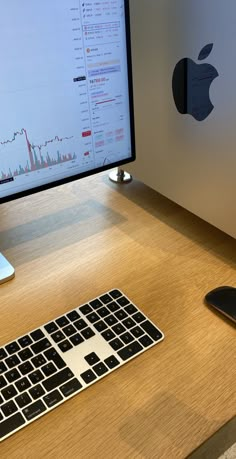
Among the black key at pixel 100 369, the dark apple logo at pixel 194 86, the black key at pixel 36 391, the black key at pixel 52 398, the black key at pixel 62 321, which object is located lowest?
the black key at pixel 52 398

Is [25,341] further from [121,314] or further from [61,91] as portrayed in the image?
[61,91]

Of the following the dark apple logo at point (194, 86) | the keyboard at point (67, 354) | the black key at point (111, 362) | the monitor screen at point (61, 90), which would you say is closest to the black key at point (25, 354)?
the keyboard at point (67, 354)

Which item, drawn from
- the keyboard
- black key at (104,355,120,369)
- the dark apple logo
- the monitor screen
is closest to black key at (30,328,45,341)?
the keyboard

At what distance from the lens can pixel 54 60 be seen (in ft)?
2.15

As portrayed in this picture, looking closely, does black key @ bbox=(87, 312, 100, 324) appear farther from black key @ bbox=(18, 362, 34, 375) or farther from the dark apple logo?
the dark apple logo

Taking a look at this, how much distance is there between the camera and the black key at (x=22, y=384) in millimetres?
539

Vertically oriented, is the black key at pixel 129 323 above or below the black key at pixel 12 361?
above

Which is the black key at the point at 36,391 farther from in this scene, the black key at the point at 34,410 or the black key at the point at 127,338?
the black key at the point at 127,338

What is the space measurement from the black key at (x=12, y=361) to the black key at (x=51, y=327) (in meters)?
0.06

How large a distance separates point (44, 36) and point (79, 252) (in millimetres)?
367

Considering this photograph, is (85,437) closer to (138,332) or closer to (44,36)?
(138,332)

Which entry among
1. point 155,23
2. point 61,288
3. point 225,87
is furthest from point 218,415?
point 155,23

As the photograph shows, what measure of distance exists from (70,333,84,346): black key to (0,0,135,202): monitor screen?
25 cm

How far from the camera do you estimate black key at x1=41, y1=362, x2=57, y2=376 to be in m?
0.56
